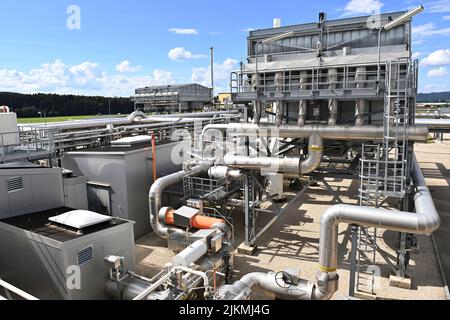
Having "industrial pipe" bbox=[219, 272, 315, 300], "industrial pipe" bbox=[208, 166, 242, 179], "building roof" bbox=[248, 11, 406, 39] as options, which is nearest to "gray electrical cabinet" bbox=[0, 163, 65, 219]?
"industrial pipe" bbox=[208, 166, 242, 179]

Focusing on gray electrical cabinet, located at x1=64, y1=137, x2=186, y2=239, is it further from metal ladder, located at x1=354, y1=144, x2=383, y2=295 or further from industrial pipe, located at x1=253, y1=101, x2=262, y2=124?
metal ladder, located at x1=354, y1=144, x2=383, y2=295

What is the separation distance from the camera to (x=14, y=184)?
10633mm

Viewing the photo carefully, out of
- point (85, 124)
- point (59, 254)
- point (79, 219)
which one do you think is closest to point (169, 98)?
point (85, 124)

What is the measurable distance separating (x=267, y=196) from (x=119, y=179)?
633cm

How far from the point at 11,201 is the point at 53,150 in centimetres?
451

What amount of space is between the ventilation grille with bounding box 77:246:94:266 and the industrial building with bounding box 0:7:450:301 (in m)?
0.03

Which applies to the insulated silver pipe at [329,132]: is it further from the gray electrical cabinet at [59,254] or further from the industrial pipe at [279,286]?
the gray electrical cabinet at [59,254]

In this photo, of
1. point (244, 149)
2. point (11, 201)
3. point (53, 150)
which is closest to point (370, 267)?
point (244, 149)

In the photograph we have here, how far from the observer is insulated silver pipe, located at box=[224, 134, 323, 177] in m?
12.2

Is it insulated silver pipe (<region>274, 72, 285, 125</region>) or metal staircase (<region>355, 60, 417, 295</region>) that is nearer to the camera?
metal staircase (<region>355, 60, 417, 295</region>)

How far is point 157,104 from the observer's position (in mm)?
54719

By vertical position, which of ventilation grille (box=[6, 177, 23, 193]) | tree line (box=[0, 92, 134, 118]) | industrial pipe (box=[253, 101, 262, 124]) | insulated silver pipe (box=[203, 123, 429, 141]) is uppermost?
tree line (box=[0, 92, 134, 118])

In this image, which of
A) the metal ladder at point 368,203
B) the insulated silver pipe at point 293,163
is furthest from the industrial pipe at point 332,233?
the insulated silver pipe at point 293,163

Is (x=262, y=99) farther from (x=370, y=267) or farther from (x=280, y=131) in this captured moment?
(x=370, y=267)
